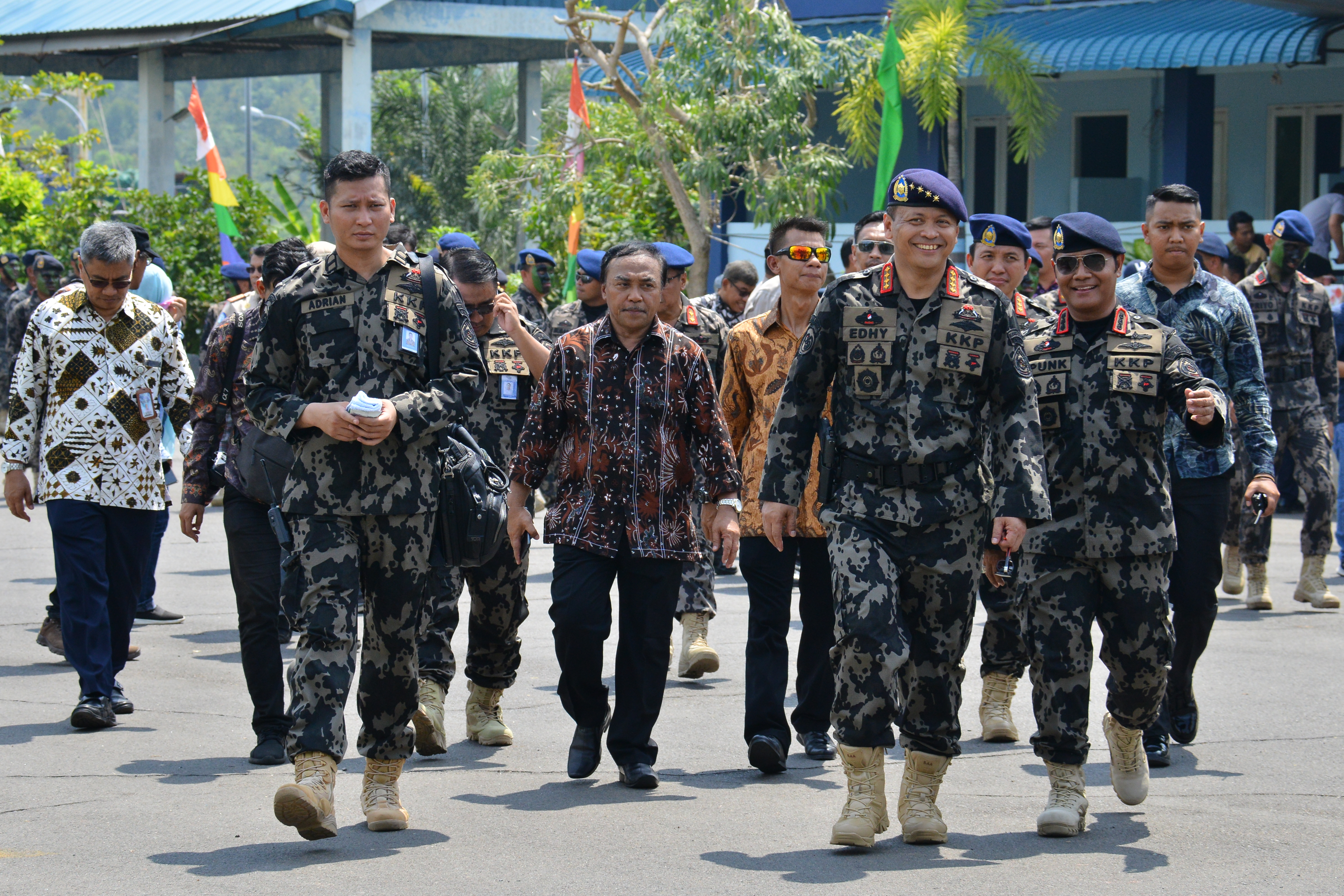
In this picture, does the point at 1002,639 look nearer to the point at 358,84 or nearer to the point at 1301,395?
the point at 1301,395

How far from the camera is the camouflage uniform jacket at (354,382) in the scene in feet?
17.2

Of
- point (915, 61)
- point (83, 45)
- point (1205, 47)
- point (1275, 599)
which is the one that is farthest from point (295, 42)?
point (1275, 599)

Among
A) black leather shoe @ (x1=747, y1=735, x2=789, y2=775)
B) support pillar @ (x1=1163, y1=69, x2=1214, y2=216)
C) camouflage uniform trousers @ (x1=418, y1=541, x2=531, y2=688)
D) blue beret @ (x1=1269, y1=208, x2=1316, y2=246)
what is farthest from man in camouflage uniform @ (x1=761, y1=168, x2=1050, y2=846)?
support pillar @ (x1=1163, y1=69, x2=1214, y2=216)

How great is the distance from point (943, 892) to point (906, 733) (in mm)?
682

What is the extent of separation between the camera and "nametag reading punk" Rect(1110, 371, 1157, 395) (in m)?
5.57

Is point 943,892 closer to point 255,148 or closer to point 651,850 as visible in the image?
point 651,850

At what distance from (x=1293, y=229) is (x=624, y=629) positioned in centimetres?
591

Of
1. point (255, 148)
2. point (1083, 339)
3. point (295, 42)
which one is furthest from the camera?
point (255, 148)

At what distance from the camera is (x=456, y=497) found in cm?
545

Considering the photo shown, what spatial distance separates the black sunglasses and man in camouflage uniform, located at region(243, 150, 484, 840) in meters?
2.08

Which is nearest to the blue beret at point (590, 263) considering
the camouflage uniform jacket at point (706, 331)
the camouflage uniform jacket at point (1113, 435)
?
the camouflage uniform jacket at point (706, 331)

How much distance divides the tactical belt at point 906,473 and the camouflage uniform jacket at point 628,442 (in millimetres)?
983

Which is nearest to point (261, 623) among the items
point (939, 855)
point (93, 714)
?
point (93, 714)

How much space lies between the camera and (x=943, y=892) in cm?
471
